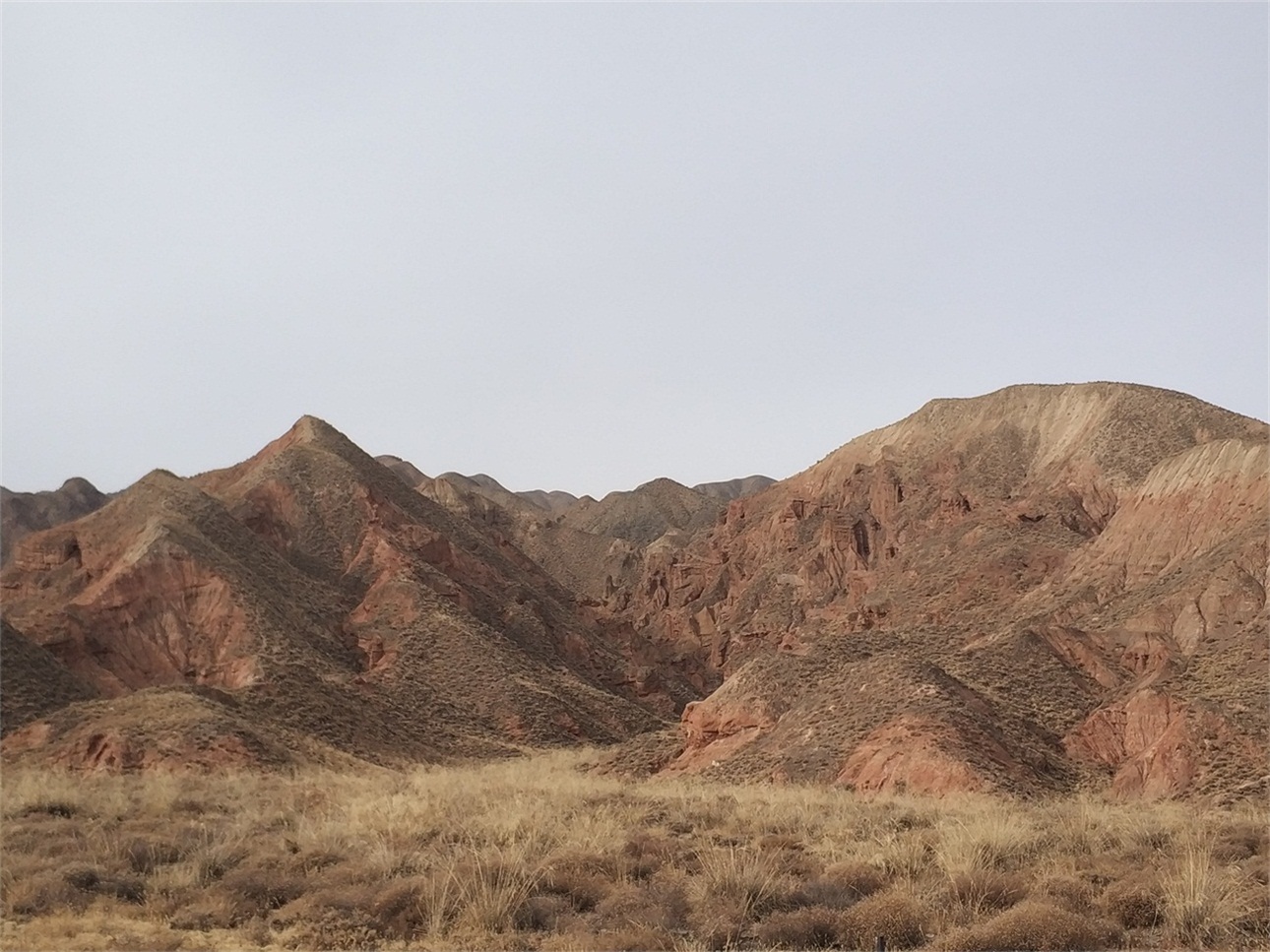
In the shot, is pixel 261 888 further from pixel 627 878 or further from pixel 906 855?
pixel 906 855

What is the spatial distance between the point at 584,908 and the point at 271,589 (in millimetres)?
42325

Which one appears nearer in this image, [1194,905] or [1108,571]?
[1194,905]

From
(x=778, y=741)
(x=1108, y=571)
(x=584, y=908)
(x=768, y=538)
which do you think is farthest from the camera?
(x=768, y=538)

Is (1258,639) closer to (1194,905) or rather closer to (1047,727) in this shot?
(1047,727)

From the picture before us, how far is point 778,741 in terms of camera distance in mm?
29625

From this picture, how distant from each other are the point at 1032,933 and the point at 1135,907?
2024 mm

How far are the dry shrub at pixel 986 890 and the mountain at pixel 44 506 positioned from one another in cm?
12105

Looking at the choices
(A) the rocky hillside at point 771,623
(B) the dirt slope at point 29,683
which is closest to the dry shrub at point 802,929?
(A) the rocky hillside at point 771,623

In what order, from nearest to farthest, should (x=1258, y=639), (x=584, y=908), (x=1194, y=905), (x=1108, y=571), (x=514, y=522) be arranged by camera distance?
(x=1194, y=905) → (x=584, y=908) → (x=1258, y=639) → (x=1108, y=571) → (x=514, y=522)

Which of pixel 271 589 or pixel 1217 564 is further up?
pixel 271 589

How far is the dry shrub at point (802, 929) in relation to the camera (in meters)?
10.3

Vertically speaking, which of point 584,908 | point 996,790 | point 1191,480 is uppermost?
point 1191,480

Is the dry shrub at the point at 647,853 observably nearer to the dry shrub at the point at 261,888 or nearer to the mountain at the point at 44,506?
the dry shrub at the point at 261,888

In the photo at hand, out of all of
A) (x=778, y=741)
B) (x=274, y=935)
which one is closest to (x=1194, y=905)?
(x=274, y=935)
